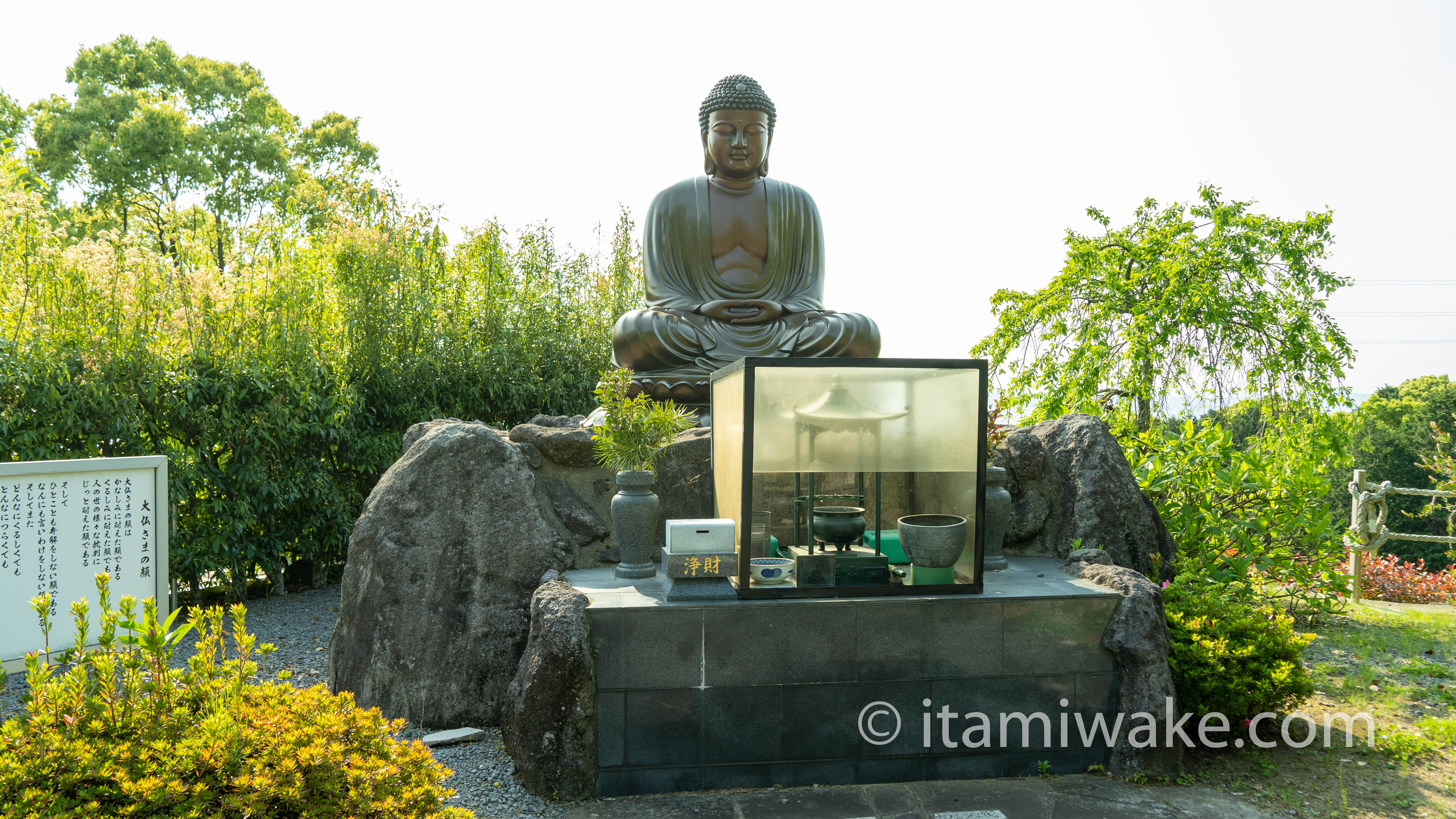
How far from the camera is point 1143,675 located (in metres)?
3.84

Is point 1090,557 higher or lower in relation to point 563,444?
lower

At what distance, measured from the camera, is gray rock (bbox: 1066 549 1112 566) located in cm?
457

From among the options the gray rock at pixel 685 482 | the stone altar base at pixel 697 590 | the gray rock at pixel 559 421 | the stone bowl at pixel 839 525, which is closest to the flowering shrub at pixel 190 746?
the stone altar base at pixel 697 590

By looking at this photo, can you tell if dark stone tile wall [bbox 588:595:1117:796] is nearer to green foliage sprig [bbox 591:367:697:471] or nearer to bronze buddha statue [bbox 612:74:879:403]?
green foliage sprig [bbox 591:367:697:471]

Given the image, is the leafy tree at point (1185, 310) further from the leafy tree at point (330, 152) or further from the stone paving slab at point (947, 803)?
the leafy tree at point (330, 152)

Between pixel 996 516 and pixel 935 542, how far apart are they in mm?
971

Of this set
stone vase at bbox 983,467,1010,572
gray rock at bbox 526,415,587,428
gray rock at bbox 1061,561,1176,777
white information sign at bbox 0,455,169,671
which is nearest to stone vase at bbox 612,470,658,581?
gray rock at bbox 526,415,587,428

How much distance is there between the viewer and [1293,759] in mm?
3941

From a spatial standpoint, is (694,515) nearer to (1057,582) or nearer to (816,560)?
(816,560)

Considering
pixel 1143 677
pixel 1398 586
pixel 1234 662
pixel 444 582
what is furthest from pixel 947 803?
pixel 1398 586

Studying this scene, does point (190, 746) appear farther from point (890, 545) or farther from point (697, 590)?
point (890, 545)

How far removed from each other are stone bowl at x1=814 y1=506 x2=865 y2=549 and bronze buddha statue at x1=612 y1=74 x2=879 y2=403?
2245 mm

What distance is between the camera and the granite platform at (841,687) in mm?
3611

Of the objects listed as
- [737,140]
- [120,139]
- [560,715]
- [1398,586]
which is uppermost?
[120,139]
